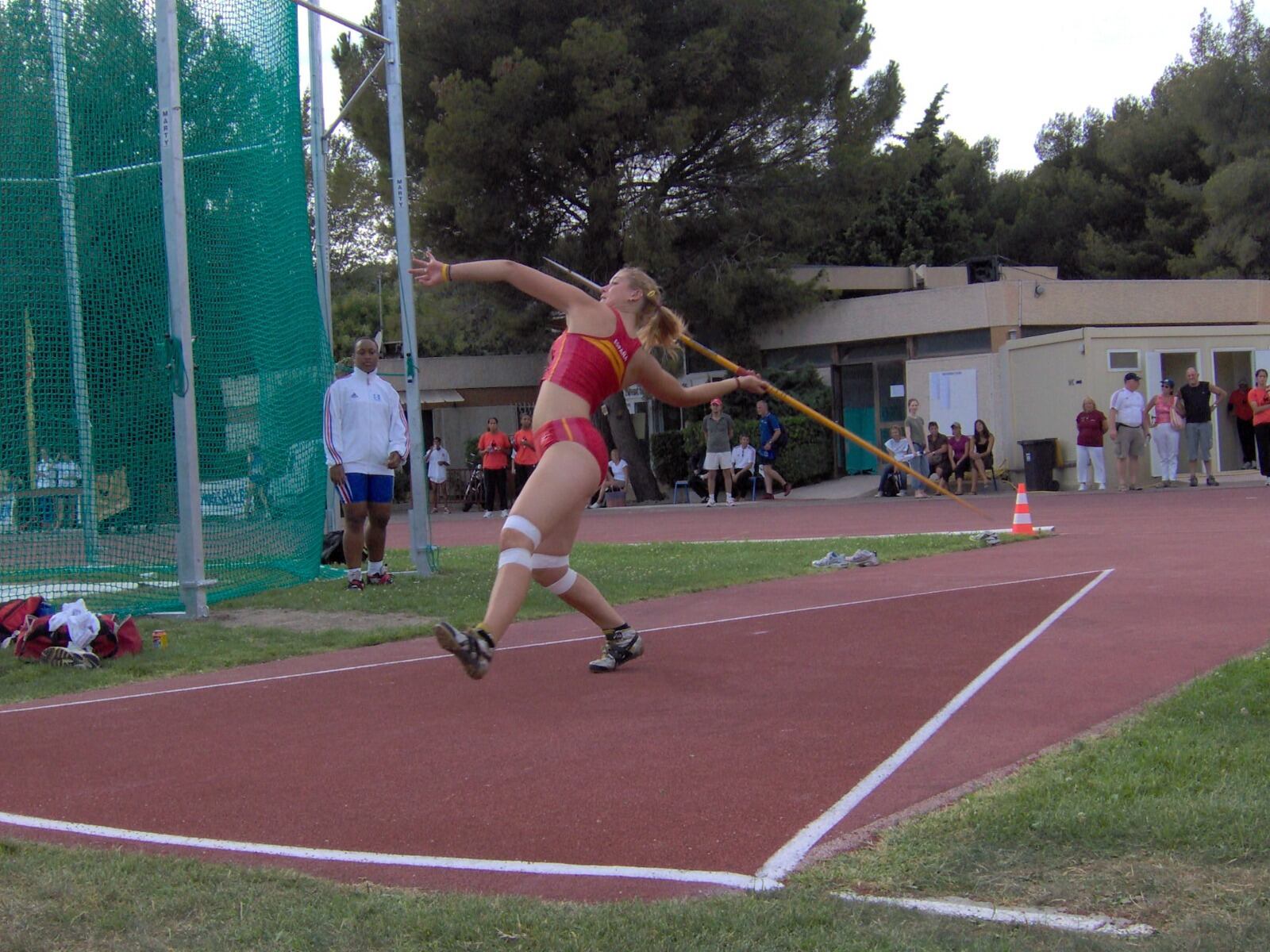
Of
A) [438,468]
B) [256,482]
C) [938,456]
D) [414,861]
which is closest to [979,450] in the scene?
[938,456]

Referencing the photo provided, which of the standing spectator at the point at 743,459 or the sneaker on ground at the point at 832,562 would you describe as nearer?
the sneaker on ground at the point at 832,562

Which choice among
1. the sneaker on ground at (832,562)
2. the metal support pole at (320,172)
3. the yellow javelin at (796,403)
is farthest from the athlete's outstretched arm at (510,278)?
the metal support pole at (320,172)

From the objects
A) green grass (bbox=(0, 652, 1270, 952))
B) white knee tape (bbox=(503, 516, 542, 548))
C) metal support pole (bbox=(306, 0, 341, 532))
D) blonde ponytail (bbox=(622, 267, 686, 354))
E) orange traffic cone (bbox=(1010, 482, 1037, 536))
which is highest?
metal support pole (bbox=(306, 0, 341, 532))

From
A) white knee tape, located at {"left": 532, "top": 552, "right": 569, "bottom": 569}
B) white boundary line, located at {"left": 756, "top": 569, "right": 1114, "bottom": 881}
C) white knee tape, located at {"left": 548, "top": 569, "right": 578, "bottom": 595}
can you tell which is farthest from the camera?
white knee tape, located at {"left": 548, "top": 569, "right": 578, "bottom": 595}

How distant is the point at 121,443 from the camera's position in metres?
10.4

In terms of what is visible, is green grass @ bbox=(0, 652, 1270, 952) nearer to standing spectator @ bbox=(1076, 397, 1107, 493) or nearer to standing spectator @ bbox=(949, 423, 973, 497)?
standing spectator @ bbox=(1076, 397, 1107, 493)

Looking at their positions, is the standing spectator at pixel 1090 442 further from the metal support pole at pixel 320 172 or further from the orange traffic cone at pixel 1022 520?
the metal support pole at pixel 320 172

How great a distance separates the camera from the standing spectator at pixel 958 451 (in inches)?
961

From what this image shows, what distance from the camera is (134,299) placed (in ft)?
33.7

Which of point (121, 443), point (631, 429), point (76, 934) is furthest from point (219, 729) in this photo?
point (631, 429)

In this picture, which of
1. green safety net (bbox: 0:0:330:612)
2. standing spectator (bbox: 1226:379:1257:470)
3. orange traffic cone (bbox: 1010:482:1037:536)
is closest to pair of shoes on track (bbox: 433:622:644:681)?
green safety net (bbox: 0:0:330:612)

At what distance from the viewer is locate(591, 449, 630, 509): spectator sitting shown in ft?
96.6

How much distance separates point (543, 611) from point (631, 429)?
22027 mm

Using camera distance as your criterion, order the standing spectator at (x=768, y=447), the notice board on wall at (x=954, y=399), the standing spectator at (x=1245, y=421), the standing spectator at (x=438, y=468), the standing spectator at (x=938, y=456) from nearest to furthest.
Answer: the standing spectator at (x=1245, y=421), the standing spectator at (x=938, y=456), the standing spectator at (x=768, y=447), the notice board on wall at (x=954, y=399), the standing spectator at (x=438, y=468)
